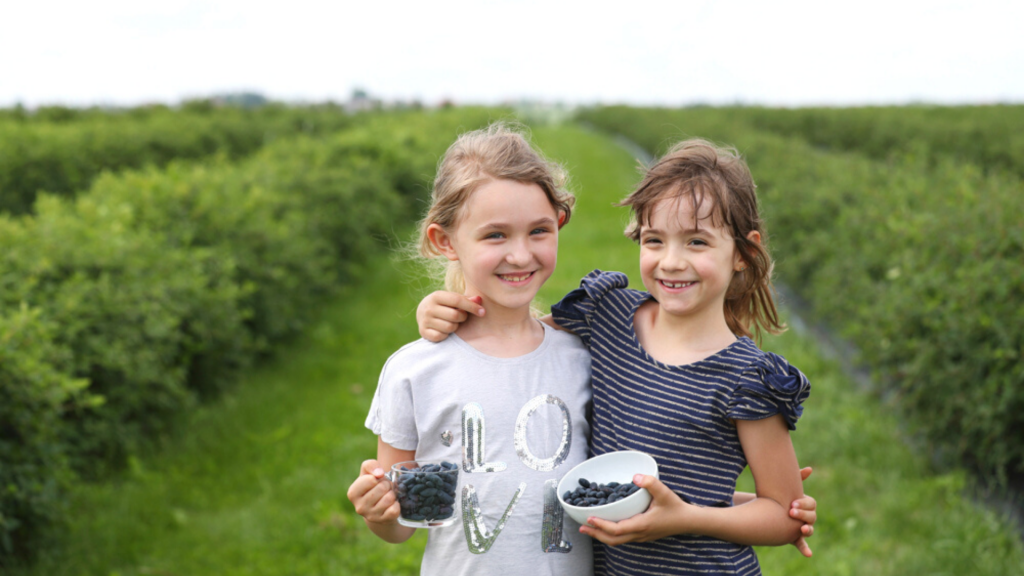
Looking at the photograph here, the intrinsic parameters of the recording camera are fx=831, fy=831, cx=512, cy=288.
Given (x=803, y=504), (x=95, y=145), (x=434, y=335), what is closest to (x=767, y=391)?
(x=803, y=504)

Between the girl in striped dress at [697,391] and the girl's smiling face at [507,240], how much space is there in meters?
0.10

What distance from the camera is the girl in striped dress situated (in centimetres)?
167

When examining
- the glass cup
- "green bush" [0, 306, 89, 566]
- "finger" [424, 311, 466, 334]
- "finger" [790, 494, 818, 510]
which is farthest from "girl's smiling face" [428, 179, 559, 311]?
"green bush" [0, 306, 89, 566]

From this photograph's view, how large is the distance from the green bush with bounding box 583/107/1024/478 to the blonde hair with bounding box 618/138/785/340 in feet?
1.08

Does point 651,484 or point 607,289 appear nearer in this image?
point 651,484

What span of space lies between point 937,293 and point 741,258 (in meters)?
3.00

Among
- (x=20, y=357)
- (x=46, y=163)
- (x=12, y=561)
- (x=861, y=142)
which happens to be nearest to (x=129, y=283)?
(x=20, y=357)

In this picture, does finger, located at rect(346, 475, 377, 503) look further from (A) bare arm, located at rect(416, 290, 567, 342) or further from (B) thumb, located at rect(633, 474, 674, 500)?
(B) thumb, located at rect(633, 474, 674, 500)

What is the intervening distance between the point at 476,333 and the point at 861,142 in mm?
23480

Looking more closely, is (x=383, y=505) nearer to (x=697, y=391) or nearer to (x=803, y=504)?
(x=697, y=391)

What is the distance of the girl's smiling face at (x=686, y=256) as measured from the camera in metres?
1.77

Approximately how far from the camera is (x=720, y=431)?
5.67 feet

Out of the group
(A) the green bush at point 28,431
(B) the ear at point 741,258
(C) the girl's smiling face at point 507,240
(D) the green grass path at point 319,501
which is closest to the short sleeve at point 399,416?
(C) the girl's smiling face at point 507,240

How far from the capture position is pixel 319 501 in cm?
429
